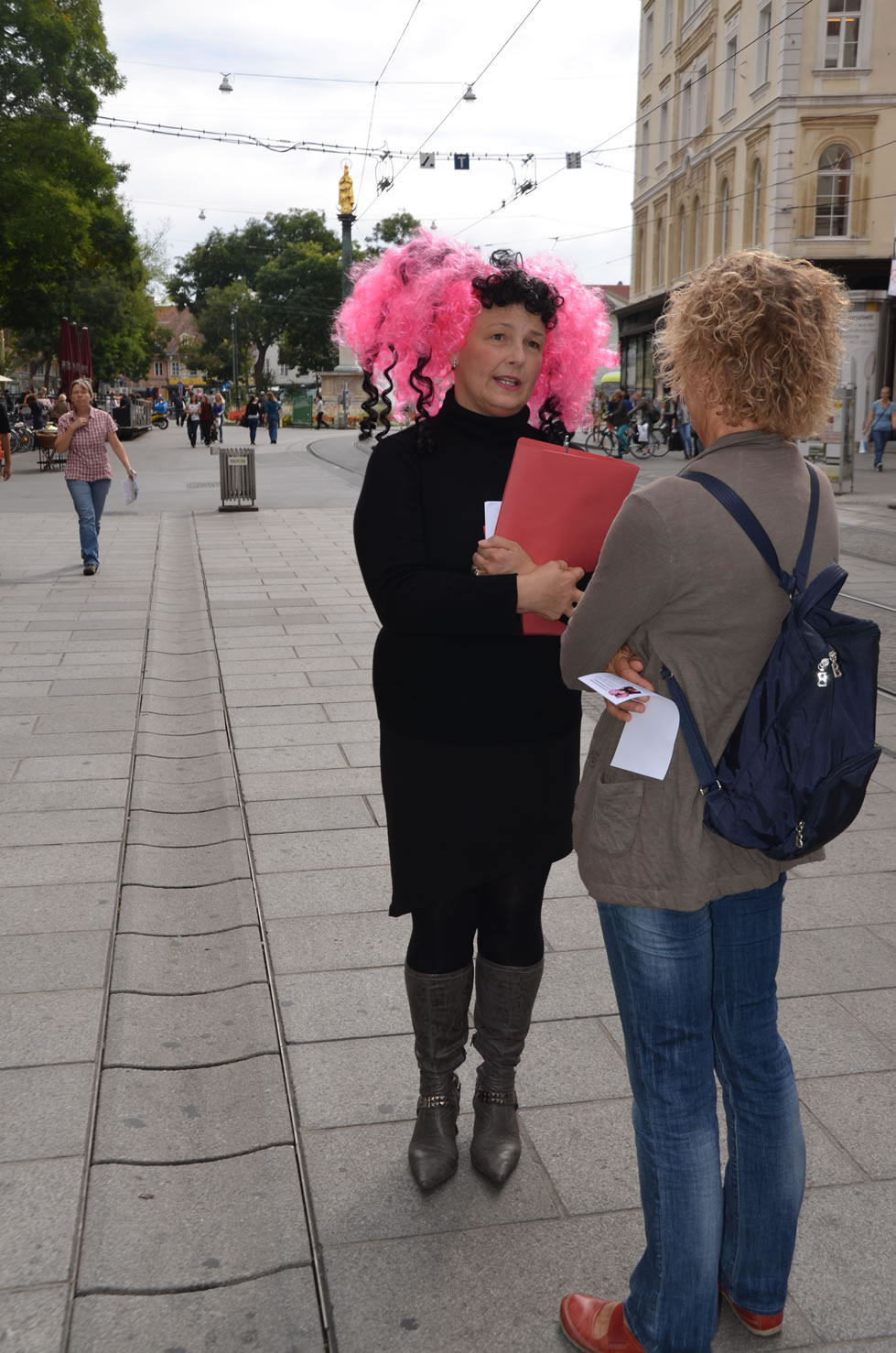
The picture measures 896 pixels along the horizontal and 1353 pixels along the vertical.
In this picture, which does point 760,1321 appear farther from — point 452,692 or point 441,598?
point 441,598

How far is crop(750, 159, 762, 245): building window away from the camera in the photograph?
33375 millimetres

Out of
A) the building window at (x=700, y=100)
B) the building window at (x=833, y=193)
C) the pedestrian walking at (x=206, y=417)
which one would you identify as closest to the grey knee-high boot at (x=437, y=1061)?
the building window at (x=833, y=193)

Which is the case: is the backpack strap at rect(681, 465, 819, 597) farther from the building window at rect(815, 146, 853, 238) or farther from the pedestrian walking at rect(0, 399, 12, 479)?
the building window at rect(815, 146, 853, 238)

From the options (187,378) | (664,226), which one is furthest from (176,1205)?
(187,378)

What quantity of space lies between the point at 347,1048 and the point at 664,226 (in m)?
42.6

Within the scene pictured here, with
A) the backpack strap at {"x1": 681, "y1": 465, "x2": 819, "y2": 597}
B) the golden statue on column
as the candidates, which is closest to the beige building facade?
the golden statue on column

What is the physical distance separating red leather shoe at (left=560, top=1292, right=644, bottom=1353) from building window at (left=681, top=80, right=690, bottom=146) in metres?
41.1

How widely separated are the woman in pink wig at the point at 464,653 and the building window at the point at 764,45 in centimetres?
3367

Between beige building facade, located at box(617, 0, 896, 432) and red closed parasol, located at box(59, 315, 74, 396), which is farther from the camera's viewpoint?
beige building facade, located at box(617, 0, 896, 432)

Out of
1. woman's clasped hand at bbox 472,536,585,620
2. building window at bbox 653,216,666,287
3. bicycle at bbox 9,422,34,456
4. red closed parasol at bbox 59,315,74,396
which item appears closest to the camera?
woman's clasped hand at bbox 472,536,585,620

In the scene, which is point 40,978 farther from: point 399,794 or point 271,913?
point 399,794

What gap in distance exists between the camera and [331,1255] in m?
2.40

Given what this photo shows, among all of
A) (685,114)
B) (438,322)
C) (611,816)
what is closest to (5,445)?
(438,322)

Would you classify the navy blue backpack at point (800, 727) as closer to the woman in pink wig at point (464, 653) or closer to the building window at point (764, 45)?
the woman in pink wig at point (464, 653)
